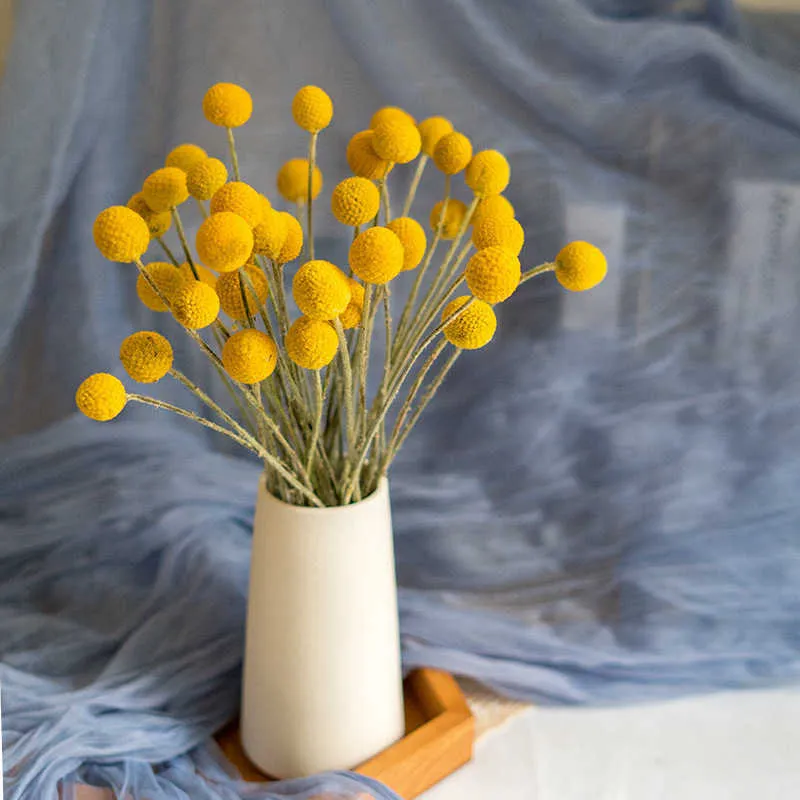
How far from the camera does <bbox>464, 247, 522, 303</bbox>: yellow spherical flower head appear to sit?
24.6 inches

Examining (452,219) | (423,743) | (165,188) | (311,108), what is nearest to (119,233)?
(165,188)

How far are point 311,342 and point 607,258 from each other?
445 mm

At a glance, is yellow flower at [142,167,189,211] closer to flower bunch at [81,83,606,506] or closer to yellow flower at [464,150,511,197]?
flower bunch at [81,83,606,506]

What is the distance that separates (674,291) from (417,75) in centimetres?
31

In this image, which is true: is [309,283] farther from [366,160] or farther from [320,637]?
[320,637]

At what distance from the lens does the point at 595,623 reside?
97 centimetres

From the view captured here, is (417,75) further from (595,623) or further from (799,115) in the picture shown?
(595,623)

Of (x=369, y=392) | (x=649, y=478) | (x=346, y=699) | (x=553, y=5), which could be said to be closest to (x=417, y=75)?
(x=553, y=5)

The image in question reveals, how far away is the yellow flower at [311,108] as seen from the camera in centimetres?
71

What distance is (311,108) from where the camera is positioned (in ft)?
2.32

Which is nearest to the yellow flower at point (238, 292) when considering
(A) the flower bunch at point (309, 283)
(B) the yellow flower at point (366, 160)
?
(A) the flower bunch at point (309, 283)

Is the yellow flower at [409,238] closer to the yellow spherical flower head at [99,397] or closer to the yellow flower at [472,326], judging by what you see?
the yellow flower at [472,326]

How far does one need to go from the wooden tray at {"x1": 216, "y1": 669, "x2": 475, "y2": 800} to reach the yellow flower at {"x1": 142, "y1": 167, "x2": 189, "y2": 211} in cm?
44

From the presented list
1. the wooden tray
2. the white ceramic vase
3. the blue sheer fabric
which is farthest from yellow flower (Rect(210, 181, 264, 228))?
the wooden tray
